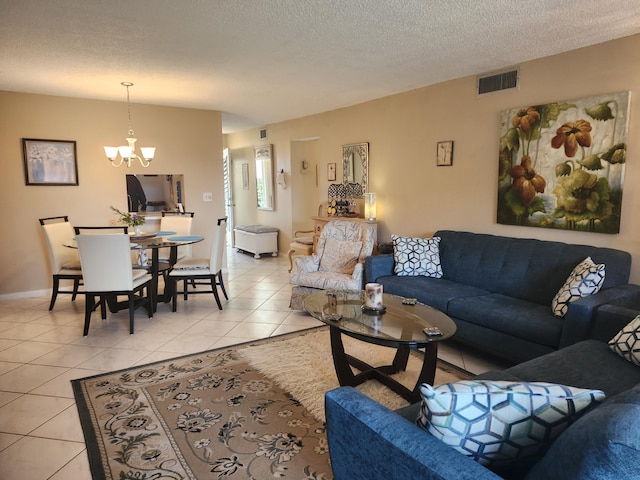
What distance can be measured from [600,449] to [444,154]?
3.86 m

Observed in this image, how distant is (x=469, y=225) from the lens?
4199 millimetres

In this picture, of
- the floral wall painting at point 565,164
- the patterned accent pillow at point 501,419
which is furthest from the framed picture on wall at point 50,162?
the patterned accent pillow at point 501,419

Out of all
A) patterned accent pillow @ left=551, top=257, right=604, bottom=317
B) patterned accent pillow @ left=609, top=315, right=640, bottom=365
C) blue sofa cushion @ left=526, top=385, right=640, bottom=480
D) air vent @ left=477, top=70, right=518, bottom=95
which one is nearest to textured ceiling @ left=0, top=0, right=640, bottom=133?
air vent @ left=477, top=70, right=518, bottom=95

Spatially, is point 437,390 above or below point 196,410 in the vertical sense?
above

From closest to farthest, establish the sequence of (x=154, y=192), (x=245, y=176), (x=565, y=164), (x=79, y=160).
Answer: (x=565, y=164) → (x=79, y=160) → (x=154, y=192) → (x=245, y=176)

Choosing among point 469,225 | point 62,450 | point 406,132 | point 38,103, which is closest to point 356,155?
point 406,132

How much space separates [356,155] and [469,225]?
6.51ft

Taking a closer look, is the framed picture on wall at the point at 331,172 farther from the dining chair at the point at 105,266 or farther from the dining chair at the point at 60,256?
the dining chair at the point at 60,256

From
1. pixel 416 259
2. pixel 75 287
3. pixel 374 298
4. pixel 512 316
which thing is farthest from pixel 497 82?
pixel 75 287

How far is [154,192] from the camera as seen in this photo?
5.75 meters

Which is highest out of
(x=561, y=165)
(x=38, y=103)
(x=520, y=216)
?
(x=38, y=103)

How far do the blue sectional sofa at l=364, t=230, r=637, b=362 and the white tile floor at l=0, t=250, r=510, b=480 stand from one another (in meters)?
0.37

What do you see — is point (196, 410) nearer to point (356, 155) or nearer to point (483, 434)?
point (483, 434)

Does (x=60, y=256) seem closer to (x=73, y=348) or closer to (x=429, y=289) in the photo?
(x=73, y=348)
